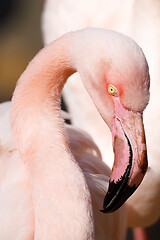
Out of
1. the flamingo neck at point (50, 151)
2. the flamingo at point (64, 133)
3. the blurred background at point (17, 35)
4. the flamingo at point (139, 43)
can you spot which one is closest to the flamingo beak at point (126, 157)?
the flamingo at point (64, 133)

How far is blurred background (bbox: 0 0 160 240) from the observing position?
22.0 ft

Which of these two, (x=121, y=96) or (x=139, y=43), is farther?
(x=139, y=43)

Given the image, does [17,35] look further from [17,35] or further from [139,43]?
[139,43]

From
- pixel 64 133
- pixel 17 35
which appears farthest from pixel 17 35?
pixel 64 133

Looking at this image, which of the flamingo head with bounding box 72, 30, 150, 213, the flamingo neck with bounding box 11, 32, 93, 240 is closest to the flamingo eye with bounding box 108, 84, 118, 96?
the flamingo head with bounding box 72, 30, 150, 213

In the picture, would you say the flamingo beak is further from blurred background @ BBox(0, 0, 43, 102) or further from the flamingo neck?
blurred background @ BBox(0, 0, 43, 102)

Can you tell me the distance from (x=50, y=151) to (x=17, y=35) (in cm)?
509

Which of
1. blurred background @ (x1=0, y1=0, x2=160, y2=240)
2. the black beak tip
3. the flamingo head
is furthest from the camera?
blurred background @ (x1=0, y1=0, x2=160, y2=240)

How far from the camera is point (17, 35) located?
709cm

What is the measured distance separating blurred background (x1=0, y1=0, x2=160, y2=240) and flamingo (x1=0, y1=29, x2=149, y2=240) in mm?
4193

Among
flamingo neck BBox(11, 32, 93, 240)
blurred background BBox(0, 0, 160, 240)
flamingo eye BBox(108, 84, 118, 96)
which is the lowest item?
blurred background BBox(0, 0, 160, 240)

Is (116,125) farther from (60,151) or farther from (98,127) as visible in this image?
(98,127)

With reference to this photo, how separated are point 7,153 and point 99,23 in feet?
4.54

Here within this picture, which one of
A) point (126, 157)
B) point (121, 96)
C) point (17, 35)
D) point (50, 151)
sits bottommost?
point (17, 35)
